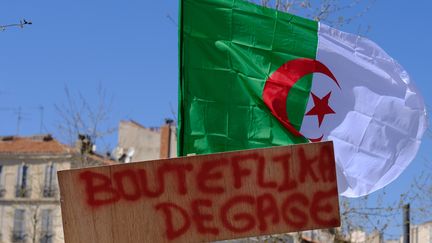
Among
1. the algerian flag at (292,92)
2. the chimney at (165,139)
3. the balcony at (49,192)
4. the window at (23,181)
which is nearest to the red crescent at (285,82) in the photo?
the algerian flag at (292,92)

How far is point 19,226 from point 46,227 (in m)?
2.25

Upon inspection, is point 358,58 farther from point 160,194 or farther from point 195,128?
point 160,194

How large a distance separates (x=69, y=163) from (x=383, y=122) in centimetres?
5880

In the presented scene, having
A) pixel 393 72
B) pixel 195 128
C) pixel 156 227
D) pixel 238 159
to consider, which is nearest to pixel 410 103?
pixel 393 72

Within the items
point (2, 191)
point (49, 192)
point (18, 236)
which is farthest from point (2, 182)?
point (18, 236)

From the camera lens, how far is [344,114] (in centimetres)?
922

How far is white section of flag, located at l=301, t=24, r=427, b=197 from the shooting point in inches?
354

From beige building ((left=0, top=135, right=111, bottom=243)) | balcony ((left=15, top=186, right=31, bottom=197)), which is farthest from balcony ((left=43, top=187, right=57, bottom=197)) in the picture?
balcony ((left=15, top=186, right=31, bottom=197))

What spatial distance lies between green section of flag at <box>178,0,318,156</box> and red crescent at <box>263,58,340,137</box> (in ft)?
0.17

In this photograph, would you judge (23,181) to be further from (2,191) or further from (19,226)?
(19,226)

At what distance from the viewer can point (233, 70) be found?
8.84 metres

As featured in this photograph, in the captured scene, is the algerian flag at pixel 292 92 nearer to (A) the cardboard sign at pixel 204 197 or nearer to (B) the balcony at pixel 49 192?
(A) the cardboard sign at pixel 204 197

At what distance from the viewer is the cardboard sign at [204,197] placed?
680cm

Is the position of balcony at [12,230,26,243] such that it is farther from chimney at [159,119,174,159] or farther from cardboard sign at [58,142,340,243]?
cardboard sign at [58,142,340,243]
